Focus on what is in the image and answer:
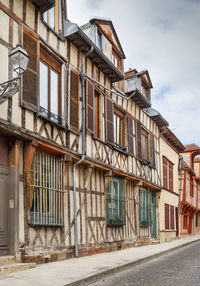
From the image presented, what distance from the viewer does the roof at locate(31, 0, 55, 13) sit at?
29.7 ft

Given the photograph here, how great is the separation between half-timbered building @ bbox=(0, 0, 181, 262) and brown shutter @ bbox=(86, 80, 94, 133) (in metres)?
0.03

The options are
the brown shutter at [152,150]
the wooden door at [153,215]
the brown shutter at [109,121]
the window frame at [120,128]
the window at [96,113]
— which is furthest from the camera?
the brown shutter at [152,150]

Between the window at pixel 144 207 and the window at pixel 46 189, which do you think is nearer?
the window at pixel 46 189

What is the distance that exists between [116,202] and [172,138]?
10410 millimetres

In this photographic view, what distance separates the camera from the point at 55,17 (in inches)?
406

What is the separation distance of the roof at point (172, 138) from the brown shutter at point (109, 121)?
7.58 m

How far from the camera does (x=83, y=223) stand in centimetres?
1086

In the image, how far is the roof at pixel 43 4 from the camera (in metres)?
Answer: 9.05

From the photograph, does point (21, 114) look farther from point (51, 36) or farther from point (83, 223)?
point (83, 223)

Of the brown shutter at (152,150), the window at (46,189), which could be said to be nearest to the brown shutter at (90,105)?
the window at (46,189)

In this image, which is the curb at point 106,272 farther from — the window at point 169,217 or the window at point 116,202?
the window at point 169,217

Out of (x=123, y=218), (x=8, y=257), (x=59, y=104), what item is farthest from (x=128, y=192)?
(x=8, y=257)

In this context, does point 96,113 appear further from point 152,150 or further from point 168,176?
point 168,176

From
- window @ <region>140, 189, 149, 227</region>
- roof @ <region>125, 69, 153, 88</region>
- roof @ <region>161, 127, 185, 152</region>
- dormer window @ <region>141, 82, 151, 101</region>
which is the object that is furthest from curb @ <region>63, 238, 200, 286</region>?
roof @ <region>161, 127, 185, 152</region>
